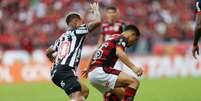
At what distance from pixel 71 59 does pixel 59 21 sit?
15.5m

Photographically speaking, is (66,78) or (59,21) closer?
(66,78)

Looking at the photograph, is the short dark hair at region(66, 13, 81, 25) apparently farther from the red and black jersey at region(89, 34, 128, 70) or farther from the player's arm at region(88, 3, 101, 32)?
the red and black jersey at region(89, 34, 128, 70)

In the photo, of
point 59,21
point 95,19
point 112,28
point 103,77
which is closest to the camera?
point 95,19

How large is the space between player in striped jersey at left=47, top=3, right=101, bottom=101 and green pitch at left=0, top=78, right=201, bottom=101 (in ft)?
17.2

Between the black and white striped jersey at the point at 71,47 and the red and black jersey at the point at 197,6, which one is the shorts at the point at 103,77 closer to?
the black and white striped jersey at the point at 71,47

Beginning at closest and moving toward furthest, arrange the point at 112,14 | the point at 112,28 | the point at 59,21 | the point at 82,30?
the point at 82,30 → the point at 112,14 → the point at 112,28 → the point at 59,21

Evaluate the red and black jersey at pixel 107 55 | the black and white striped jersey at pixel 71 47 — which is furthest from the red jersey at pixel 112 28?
the black and white striped jersey at pixel 71 47

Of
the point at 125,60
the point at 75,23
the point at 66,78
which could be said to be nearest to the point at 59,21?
the point at 75,23

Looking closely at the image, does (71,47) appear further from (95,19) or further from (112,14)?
(112,14)

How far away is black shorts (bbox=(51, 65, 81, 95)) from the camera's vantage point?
10.7m

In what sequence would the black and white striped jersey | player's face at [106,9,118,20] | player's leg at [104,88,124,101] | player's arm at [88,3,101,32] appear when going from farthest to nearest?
1. player's face at [106,9,118,20]
2. player's leg at [104,88,124,101]
3. player's arm at [88,3,101,32]
4. the black and white striped jersey

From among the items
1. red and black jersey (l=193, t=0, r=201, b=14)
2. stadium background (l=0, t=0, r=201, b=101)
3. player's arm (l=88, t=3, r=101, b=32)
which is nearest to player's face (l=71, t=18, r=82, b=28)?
player's arm (l=88, t=3, r=101, b=32)

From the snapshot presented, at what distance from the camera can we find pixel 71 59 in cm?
1081

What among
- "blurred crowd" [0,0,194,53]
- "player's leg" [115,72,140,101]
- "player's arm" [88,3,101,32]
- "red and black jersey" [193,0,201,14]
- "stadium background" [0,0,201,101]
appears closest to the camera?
"player's arm" [88,3,101,32]
